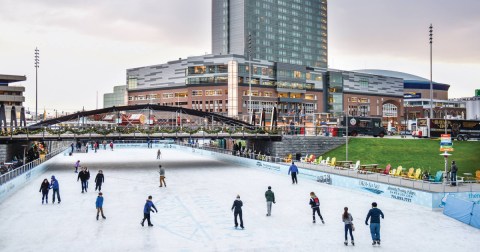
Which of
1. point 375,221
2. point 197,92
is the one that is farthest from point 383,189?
point 197,92

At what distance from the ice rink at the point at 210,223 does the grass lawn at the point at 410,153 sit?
663 inches

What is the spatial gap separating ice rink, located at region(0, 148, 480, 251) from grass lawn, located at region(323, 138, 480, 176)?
55.2ft

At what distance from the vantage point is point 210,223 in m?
21.3

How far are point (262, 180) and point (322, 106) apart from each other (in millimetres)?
135419

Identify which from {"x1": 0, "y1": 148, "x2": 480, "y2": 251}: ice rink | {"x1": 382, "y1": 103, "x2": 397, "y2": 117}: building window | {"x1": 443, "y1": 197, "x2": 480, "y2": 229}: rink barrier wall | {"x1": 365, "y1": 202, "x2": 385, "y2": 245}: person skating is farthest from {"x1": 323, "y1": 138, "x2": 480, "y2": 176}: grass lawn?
{"x1": 382, "y1": 103, "x2": 397, "y2": 117}: building window

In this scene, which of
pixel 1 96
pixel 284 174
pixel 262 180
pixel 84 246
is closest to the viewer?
pixel 84 246

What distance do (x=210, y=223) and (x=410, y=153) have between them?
3675 cm

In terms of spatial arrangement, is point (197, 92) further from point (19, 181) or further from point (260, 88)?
point (19, 181)

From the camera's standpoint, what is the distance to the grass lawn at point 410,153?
4381cm

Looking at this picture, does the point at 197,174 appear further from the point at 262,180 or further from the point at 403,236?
the point at 403,236

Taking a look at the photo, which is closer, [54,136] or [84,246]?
[84,246]

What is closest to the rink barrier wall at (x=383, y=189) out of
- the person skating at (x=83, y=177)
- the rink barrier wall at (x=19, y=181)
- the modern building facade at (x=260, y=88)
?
the person skating at (x=83, y=177)

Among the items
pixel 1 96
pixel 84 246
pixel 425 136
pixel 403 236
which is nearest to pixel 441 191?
pixel 403 236

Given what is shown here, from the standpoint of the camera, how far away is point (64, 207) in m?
25.7
